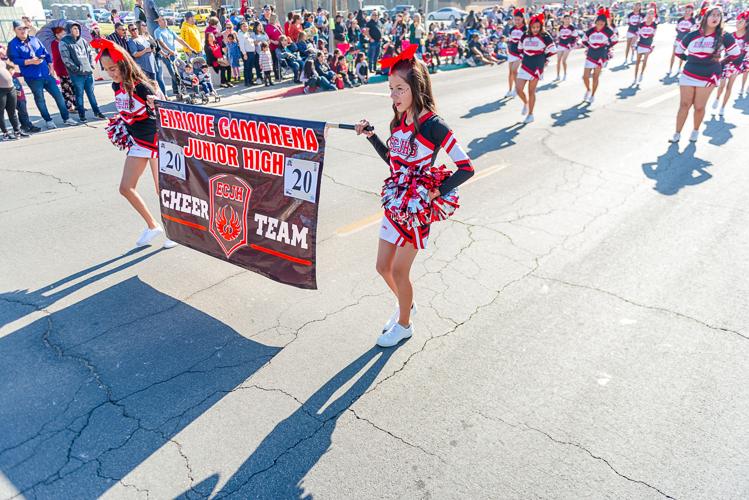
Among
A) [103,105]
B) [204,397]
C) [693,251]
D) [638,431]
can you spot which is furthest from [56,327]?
[103,105]

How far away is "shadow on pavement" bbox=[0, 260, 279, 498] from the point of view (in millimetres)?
3133

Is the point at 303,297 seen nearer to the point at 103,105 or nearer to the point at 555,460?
the point at 555,460

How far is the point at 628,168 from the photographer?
27.6 ft

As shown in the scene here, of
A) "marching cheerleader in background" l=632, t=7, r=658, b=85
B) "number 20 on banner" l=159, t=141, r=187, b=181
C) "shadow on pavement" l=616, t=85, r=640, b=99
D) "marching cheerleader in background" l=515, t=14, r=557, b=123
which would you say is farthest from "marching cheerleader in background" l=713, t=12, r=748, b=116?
"number 20 on banner" l=159, t=141, r=187, b=181

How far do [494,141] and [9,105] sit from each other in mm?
9503

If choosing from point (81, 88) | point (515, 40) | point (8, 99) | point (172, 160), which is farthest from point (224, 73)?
point (172, 160)

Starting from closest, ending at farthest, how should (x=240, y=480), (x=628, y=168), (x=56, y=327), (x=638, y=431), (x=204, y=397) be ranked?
(x=240, y=480) → (x=638, y=431) → (x=204, y=397) → (x=56, y=327) → (x=628, y=168)

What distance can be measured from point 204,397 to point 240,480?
805 mm

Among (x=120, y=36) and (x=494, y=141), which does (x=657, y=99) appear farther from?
(x=120, y=36)

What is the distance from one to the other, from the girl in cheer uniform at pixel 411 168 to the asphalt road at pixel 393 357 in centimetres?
92

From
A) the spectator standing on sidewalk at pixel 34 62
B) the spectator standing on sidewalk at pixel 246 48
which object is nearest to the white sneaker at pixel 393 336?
the spectator standing on sidewalk at pixel 34 62

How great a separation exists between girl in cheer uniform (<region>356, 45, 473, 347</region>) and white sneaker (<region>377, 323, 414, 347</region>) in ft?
1.20

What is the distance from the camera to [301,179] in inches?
156

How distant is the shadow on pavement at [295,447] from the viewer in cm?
296
